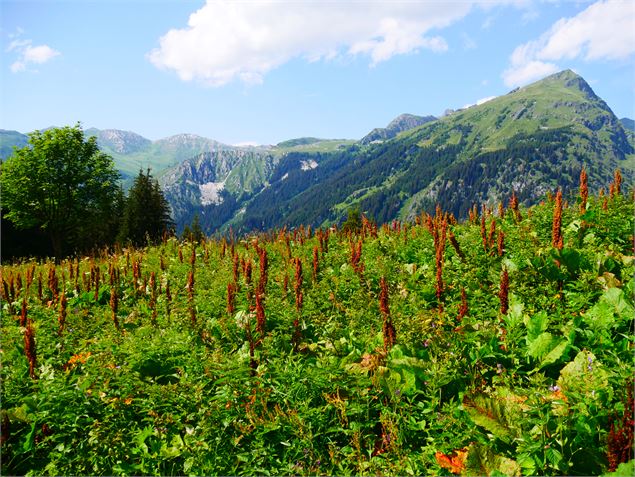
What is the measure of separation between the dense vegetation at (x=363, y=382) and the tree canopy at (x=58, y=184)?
43165 millimetres

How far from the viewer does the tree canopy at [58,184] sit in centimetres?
4259

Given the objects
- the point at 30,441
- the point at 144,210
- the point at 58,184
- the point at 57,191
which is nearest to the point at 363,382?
the point at 30,441

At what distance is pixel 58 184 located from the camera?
44.1m

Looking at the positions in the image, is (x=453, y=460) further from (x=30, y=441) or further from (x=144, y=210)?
(x=144, y=210)

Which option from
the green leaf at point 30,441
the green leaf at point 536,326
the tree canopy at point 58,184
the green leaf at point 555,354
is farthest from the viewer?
the tree canopy at point 58,184

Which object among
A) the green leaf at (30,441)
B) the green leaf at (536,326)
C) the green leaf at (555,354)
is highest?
the green leaf at (536,326)

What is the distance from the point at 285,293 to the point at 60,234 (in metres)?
48.3

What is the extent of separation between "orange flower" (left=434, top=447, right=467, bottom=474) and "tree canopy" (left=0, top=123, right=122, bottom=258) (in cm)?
4626

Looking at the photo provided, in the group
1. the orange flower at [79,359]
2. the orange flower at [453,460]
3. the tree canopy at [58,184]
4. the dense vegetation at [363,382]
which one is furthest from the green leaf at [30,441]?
the tree canopy at [58,184]

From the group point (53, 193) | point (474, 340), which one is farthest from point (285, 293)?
point (53, 193)

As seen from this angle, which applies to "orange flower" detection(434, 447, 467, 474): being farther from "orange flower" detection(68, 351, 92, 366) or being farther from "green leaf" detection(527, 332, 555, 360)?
"orange flower" detection(68, 351, 92, 366)

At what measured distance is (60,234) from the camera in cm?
4544

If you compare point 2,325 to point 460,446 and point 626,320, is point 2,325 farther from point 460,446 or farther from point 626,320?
point 626,320

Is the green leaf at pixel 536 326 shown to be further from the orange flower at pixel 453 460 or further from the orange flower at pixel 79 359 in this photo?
the orange flower at pixel 79 359
